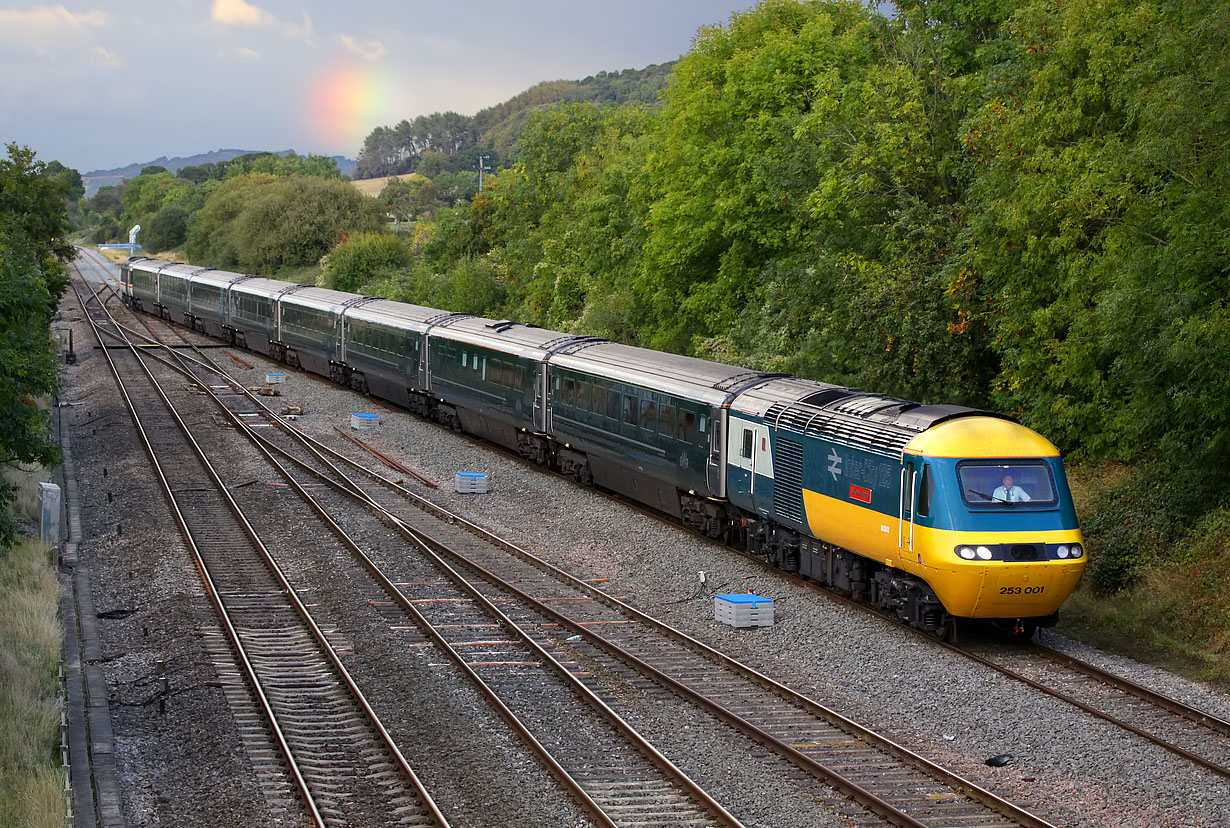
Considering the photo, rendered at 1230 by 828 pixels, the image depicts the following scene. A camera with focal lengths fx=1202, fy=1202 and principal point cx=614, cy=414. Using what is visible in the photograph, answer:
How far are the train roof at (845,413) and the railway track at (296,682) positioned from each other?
7.39 meters

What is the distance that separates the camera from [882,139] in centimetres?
2666

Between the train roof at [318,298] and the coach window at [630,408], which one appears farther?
the train roof at [318,298]

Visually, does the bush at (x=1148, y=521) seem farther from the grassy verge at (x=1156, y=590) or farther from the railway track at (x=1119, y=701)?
the railway track at (x=1119, y=701)

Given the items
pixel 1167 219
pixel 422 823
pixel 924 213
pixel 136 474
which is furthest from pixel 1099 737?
pixel 136 474

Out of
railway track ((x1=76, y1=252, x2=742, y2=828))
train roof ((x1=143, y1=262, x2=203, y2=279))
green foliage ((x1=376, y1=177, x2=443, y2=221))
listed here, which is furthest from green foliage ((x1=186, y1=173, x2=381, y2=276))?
railway track ((x1=76, y1=252, x2=742, y2=828))

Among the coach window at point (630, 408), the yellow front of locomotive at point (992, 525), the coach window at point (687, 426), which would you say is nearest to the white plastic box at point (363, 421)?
the coach window at point (630, 408)

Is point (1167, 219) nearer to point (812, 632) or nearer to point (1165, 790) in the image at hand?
point (812, 632)

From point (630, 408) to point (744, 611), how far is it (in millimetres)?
7654

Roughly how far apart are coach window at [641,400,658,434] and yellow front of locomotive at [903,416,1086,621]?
7583 millimetres

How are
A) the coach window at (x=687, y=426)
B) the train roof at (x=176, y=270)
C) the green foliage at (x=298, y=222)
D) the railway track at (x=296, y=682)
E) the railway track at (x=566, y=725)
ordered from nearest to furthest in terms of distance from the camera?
the railway track at (x=566, y=725)
the railway track at (x=296, y=682)
the coach window at (x=687, y=426)
the train roof at (x=176, y=270)
the green foliage at (x=298, y=222)

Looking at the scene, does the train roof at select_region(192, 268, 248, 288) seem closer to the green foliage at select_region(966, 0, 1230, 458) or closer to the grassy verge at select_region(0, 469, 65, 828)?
the grassy verge at select_region(0, 469, 65, 828)

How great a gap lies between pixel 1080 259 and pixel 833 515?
664cm

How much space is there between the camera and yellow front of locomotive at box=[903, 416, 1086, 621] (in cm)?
1453

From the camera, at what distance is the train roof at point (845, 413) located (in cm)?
1579
